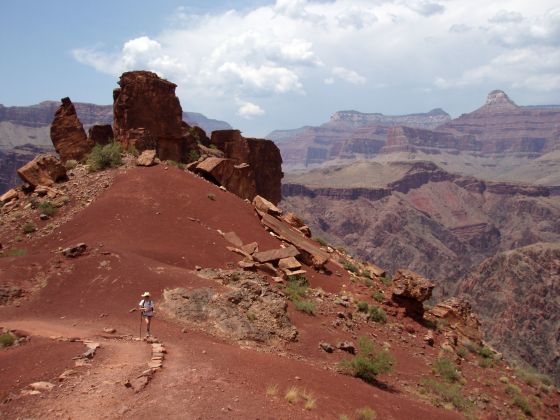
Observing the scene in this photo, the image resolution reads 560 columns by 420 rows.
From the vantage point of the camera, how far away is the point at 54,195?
88.4 feet

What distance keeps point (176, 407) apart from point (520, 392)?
14.6 m

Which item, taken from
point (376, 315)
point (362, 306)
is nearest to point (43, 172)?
point (362, 306)

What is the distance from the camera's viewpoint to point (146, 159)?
1187 inches

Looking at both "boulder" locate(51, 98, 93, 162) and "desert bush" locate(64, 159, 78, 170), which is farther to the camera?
"boulder" locate(51, 98, 93, 162)

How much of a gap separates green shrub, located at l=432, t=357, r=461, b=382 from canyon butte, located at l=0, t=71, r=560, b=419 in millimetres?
49

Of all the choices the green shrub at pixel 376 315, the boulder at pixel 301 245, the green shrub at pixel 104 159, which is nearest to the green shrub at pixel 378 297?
the green shrub at pixel 376 315

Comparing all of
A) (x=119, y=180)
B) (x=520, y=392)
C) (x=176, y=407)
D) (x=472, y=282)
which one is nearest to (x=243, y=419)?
(x=176, y=407)

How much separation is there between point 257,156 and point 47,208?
78.2 feet

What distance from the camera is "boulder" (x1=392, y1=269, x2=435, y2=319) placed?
23.0 m

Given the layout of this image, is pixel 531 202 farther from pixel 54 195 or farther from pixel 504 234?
pixel 54 195

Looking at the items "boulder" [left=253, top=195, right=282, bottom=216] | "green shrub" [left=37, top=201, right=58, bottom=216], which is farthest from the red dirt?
"boulder" [left=253, top=195, right=282, bottom=216]

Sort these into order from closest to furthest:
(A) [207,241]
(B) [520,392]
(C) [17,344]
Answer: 1. (C) [17,344]
2. (B) [520,392]
3. (A) [207,241]

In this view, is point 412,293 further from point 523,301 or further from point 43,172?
point 523,301

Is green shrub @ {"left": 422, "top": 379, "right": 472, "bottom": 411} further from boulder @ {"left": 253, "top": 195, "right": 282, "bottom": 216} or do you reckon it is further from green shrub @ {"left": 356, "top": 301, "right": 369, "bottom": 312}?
boulder @ {"left": 253, "top": 195, "right": 282, "bottom": 216}
